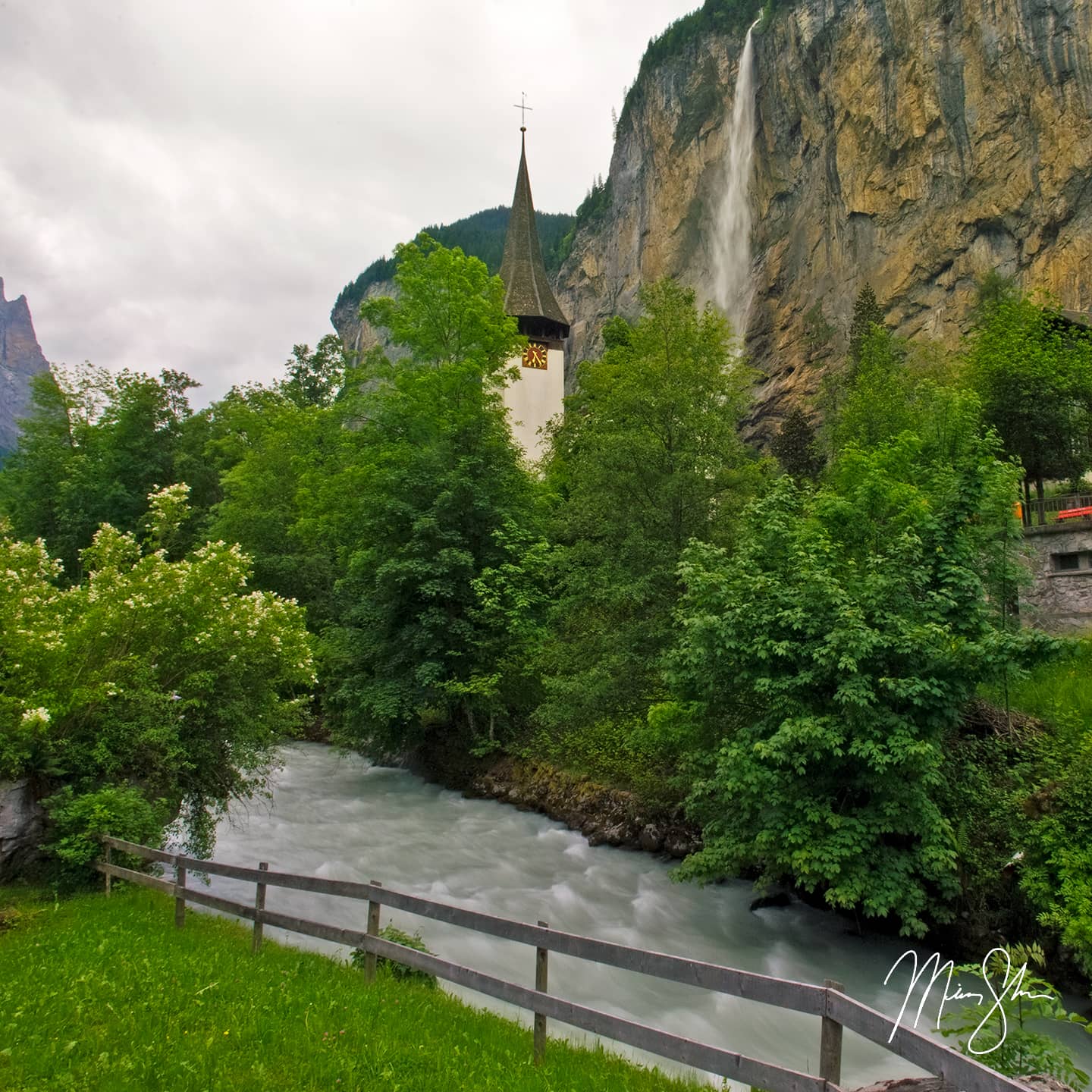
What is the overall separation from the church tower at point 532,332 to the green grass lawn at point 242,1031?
122ft

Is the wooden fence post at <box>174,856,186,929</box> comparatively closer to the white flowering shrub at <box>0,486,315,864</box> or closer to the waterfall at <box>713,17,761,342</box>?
the white flowering shrub at <box>0,486,315,864</box>

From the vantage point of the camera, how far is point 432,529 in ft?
73.7

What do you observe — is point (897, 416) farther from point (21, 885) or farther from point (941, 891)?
point (21, 885)

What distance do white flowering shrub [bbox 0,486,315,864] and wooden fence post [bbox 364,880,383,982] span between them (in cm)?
512

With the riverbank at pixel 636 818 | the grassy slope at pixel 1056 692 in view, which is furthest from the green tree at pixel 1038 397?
the riverbank at pixel 636 818

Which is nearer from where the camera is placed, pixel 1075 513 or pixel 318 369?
pixel 1075 513

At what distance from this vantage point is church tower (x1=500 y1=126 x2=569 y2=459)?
44.3 meters

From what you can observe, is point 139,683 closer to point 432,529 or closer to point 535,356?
point 432,529

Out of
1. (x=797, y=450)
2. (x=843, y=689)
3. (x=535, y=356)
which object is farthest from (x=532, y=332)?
Answer: (x=843, y=689)

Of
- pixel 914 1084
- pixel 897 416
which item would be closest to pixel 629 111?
pixel 897 416

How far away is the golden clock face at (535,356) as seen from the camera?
4423 centimetres

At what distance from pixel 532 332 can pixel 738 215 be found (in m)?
29.4

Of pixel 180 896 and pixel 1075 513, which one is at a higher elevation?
pixel 1075 513

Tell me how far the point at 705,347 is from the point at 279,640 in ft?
37.2
